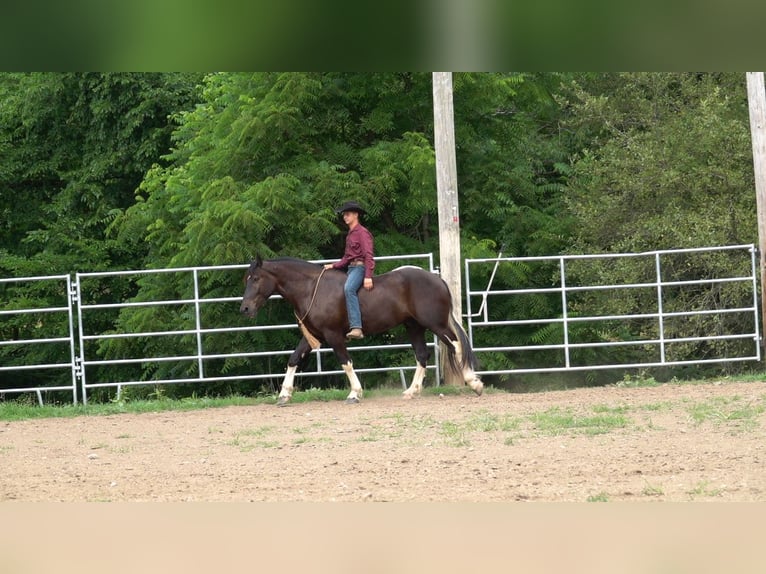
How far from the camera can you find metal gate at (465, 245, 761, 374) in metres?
13.6

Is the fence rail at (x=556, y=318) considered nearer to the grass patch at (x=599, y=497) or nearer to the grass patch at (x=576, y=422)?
the grass patch at (x=576, y=422)

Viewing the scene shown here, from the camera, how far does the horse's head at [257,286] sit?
35.5 ft

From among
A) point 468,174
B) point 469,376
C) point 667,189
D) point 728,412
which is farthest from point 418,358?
point 667,189

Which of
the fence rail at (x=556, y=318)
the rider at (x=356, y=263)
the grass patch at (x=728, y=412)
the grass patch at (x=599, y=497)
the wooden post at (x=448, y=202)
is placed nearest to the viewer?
the grass patch at (x=599, y=497)

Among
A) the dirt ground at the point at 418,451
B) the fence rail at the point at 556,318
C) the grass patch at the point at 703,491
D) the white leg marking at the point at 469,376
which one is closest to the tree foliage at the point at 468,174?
the fence rail at the point at 556,318

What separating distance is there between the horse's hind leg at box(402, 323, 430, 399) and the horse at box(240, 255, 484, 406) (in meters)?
0.01

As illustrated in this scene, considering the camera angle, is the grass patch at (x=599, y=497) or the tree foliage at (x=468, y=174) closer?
the grass patch at (x=599, y=497)

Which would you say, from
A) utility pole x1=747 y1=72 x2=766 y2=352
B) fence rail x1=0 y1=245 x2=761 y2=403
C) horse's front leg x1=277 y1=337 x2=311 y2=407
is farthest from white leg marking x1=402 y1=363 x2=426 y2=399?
utility pole x1=747 y1=72 x2=766 y2=352

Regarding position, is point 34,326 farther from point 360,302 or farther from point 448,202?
point 448,202

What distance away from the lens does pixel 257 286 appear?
1088 centimetres

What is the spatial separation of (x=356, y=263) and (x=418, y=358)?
1.31 m

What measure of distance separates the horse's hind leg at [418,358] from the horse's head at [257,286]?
1634mm

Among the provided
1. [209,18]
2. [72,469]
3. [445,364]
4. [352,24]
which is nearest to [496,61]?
[352,24]

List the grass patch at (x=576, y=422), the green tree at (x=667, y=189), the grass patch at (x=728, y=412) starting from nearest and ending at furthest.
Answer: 1. the grass patch at (x=576, y=422)
2. the grass patch at (x=728, y=412)
3. the green tree at (x=667, y=189)
